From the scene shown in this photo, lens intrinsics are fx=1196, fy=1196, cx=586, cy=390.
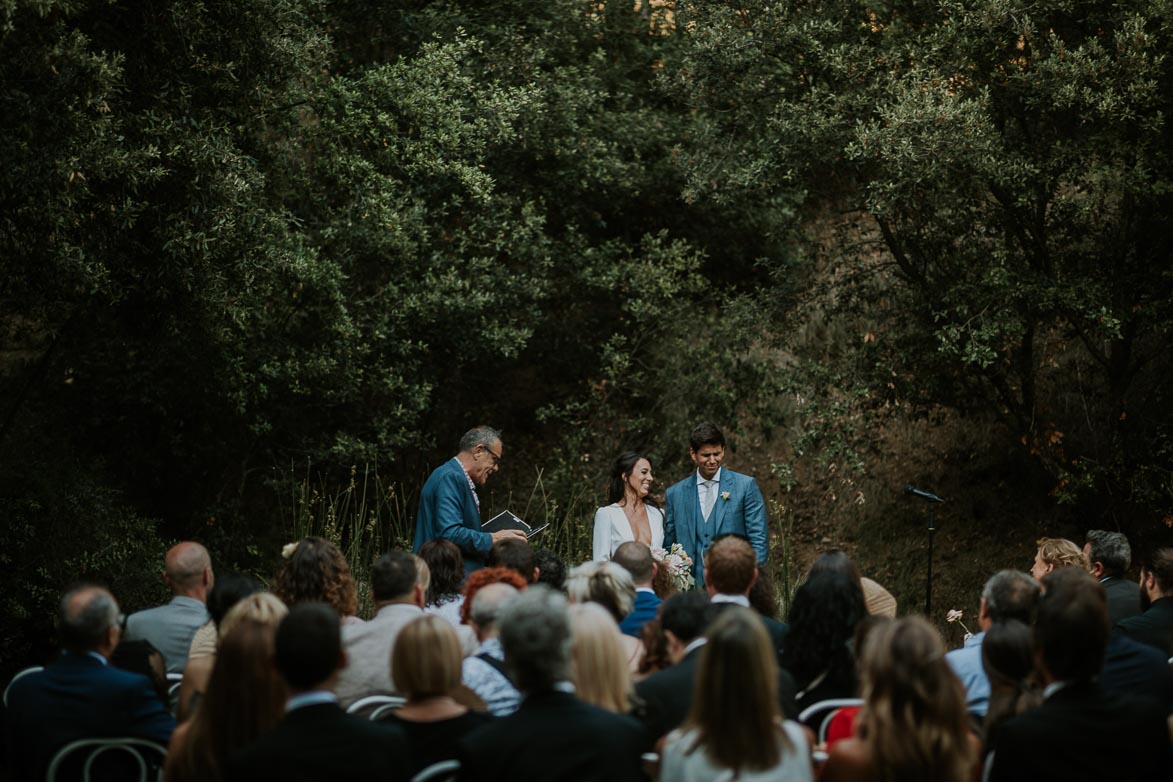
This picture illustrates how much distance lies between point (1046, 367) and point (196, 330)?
22.9ft

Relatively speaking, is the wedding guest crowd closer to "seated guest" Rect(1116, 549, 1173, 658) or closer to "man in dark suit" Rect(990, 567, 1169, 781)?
"man in dark suit" Rect(990, 567, 1169, 781)

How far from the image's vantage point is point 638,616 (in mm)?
4512

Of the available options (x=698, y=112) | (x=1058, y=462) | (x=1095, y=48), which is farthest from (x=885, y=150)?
(x=698, y=112)

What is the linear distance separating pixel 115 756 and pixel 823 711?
85.5 inches

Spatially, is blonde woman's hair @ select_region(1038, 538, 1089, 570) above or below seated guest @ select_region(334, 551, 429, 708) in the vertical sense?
below

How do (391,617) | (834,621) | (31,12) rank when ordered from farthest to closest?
1. (31,12)
2. (391,617)
3. (834,621)

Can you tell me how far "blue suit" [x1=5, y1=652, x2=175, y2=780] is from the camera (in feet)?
11.7

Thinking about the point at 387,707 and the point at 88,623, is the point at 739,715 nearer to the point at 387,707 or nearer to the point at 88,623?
the point at 387,707

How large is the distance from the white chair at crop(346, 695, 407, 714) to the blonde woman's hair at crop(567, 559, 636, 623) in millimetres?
807

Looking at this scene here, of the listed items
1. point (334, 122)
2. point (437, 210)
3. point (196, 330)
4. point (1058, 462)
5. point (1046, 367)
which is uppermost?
point (334, 122)

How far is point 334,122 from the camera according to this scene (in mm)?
10102

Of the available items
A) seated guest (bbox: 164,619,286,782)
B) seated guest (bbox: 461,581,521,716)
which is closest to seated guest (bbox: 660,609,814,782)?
seated guest (bbox: 461,581,521,716)

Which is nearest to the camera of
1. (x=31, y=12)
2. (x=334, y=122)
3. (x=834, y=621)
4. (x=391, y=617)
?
(x=834, y=621)

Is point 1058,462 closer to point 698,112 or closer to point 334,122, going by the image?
point 698,112
